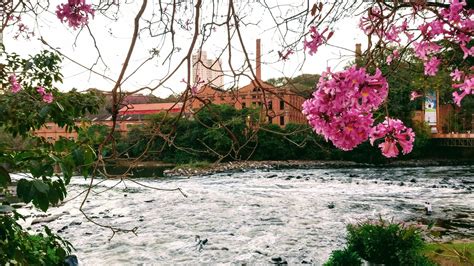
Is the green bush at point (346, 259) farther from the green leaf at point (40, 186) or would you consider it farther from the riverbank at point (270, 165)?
the riverbank at point (270, 165)

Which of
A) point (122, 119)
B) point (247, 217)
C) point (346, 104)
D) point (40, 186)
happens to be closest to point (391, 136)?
point (346, 104)

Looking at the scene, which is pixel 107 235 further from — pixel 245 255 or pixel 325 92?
pixel 325 92

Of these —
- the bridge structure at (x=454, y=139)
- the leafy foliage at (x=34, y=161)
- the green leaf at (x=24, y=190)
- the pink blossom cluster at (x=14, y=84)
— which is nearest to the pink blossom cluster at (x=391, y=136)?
the leafy foliage at (x=34, y=161)

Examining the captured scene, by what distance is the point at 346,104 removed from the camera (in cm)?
112

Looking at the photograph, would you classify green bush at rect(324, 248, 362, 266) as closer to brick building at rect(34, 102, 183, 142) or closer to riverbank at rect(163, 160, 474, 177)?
brick building at rect(34, 102, 183, 142)

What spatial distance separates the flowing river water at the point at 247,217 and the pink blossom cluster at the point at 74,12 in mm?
3155

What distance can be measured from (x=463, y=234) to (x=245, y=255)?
3.99 metres

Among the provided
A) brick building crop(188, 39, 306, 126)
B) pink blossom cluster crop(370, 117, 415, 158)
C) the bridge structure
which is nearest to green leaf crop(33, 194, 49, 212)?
brick building crop(188, 39, 306, 126)

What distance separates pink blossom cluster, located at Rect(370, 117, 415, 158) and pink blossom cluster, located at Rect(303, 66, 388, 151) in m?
0.12

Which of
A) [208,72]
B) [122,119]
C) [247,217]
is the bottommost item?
[247,217]

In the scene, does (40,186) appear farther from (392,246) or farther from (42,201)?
(392,246)

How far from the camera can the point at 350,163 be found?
27547mm

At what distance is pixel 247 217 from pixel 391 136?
8952 mm

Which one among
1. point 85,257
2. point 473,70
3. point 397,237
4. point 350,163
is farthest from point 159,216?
point 350,163
